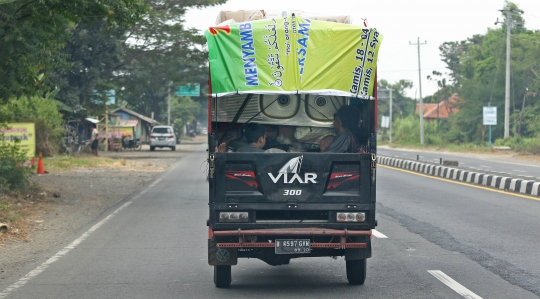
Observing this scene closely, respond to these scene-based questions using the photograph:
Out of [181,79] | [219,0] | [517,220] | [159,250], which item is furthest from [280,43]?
[181,79]

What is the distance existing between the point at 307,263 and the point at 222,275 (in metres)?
1.89

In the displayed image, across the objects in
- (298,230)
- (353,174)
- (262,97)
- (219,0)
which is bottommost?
(298,230)

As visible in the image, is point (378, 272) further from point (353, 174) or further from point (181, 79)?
point (181, 79)

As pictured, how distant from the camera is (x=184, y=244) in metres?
10.5

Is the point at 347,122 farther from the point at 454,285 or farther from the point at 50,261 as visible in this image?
the point at 50,261

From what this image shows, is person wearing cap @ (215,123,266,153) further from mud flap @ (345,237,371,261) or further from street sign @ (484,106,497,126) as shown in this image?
street sign @ (484,106,497,126)

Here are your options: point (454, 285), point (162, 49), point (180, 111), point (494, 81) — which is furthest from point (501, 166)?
point (180, 111)

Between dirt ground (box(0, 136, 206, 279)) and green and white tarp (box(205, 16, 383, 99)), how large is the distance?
358cm

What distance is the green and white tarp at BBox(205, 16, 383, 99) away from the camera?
7234 millimetres

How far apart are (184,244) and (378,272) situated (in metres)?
3.32

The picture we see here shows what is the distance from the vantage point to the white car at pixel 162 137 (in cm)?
5138

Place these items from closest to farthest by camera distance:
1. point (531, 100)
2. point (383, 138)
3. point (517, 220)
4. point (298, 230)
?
point (298, 230), point (517, 220), point (531, 100), point (383, 138)

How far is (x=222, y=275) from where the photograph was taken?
746 centimetres

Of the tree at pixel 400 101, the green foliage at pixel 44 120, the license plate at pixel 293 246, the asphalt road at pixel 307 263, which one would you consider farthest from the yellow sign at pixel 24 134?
the tree at pixel 400 101
